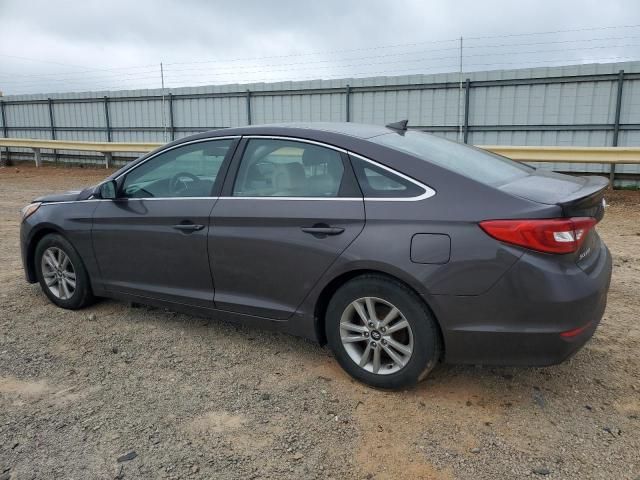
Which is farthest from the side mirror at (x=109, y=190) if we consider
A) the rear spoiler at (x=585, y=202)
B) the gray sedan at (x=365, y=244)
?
the rear spoiler at (x=585, y=202)

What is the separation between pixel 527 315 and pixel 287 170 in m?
1.69

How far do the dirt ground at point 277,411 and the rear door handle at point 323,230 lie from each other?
36.2 inches

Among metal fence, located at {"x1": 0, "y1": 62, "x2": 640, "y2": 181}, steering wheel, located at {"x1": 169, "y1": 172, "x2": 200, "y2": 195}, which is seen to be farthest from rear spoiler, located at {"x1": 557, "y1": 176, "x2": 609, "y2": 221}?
metal fence, located at {"x1": 0, "y1": 62, "x2": 640, "y2": 181}

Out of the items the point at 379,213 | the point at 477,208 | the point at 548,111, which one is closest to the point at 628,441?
the point at 477,208

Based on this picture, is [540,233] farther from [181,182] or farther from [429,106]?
[429,106]

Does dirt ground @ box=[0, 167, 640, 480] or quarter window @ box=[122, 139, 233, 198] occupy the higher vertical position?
quarter window @ box=[122, 139, 233, 198]

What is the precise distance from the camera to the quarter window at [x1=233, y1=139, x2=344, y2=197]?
131 inches

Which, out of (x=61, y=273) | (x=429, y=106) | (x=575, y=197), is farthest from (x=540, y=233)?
(x=429, y=106)

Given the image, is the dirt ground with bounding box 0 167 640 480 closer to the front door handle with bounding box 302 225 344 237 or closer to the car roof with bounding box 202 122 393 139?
the front door handle with bounding box 302 225 344 237

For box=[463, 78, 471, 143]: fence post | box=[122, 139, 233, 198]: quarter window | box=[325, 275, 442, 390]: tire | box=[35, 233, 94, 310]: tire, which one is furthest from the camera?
box=[463, 78, 471, 143]: fence post

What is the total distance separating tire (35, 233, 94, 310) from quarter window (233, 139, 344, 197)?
1722 mm

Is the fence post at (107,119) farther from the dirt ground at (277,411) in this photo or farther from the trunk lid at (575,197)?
the trunk lid at (575,197)

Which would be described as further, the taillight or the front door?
the front door

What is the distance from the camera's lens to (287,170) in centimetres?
354
